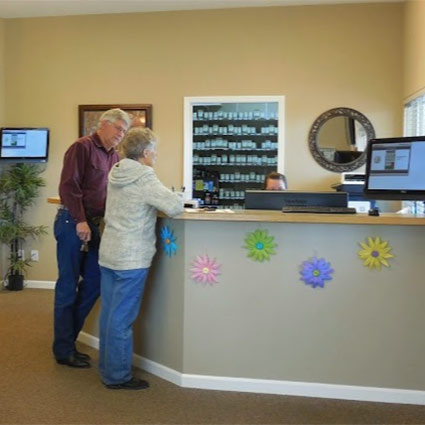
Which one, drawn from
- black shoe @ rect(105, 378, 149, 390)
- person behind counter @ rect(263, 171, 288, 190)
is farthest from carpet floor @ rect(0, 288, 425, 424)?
person behind counter @ rect(263, 171, 288, 190)

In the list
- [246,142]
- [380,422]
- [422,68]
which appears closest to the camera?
[380,422]

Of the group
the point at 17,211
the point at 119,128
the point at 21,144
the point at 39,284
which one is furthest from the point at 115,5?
the point at 39,284

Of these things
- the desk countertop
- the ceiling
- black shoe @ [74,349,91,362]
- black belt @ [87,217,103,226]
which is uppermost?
the ceiling

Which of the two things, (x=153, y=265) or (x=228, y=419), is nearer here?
(x=228, y=419)

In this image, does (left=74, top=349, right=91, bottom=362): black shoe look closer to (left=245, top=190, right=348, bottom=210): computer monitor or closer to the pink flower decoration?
the pink flower decoration

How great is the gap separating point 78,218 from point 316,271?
1.37 meters

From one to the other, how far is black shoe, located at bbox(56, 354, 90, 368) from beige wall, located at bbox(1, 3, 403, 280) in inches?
94.1

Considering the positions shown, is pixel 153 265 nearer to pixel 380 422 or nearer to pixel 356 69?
pixel 380 422

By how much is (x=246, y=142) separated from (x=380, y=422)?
3.26 m

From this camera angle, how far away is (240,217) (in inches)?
98.6

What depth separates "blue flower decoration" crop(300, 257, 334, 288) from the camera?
2.54 metres

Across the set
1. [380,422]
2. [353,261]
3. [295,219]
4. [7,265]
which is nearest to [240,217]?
[295,219]

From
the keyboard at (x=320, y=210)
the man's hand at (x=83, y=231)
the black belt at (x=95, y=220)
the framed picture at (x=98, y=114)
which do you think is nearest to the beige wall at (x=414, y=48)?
the keyboard at (x=320, y=210)

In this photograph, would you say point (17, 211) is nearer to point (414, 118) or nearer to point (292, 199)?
point (292, 199)
